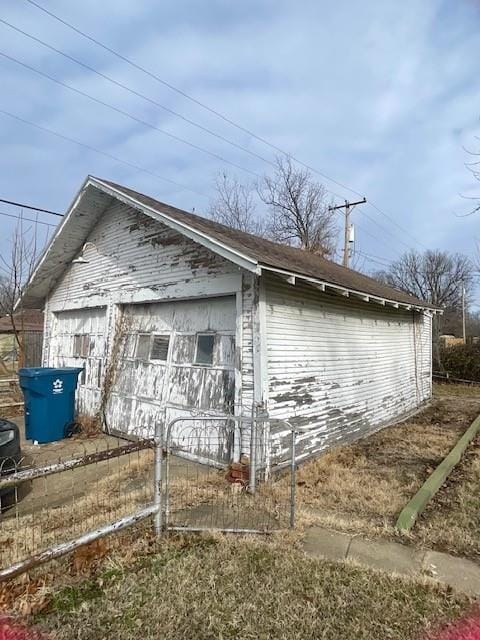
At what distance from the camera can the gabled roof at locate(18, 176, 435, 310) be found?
562cm

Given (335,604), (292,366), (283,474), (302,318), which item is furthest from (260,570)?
(302,318)

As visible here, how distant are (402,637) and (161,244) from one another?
6.29 meters

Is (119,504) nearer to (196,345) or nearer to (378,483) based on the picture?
(196,345)

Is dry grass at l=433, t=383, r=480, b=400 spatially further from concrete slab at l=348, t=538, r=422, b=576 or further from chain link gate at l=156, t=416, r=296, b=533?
concrete slab at l=348, t=538, r=422, b=576

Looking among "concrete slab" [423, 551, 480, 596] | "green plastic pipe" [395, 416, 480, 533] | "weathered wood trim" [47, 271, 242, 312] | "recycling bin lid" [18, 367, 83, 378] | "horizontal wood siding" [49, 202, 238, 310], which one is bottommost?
"concrete slab" [423, 551, 480, 596]

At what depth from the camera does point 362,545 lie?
3.76 metres

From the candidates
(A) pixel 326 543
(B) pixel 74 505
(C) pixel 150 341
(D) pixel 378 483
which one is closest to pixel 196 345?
(C) pixel 150 341

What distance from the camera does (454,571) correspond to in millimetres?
3318

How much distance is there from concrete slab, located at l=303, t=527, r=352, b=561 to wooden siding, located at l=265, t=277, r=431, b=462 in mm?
1792

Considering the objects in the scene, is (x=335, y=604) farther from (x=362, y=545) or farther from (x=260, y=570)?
(x=362, y=545)

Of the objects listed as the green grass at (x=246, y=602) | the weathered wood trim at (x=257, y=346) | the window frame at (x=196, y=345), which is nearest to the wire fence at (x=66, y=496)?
the green grass at (x=246, y=602)

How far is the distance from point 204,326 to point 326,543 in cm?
365

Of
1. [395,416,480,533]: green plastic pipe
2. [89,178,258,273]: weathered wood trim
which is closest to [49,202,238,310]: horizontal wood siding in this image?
[89,178,258,273]: weathered wood trim

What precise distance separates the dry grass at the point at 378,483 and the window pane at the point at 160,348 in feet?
9.77
